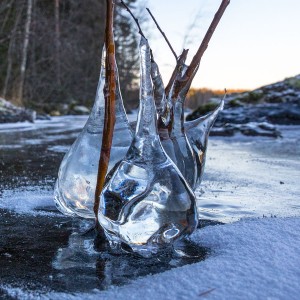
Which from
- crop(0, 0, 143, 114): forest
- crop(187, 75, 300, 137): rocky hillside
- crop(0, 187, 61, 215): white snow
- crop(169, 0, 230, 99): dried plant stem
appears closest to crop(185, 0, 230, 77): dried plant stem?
crop(169, 0, 230, 99): dried plant stem

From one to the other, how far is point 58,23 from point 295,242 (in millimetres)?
17235

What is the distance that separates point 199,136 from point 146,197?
566mm

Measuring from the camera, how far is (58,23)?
672 inches

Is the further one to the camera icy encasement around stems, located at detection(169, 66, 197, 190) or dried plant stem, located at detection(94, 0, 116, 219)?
icy encasement around stems, located at detection(169, 66, 197, 190)

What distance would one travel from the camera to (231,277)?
2.70 feet

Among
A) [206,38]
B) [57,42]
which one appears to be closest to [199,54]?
[206,38]

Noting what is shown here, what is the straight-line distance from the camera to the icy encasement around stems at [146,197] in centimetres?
92

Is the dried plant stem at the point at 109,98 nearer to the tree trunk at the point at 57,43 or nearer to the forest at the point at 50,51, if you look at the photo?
the forest at the point at 50,51

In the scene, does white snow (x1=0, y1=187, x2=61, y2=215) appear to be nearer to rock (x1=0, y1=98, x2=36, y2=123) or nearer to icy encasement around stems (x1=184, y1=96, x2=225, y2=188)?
icy encasement around stems (x1=184, y1=96, x2=225, y2=188)

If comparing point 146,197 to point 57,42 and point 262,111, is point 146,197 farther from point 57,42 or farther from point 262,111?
point 57,42

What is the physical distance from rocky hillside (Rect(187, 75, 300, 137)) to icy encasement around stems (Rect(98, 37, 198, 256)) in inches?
243

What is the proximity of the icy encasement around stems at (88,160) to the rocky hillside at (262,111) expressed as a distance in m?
5.95

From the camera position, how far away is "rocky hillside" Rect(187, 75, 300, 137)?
288 inches

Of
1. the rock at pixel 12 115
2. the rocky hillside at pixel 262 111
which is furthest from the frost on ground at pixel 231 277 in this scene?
the rock at pixel 12 115
